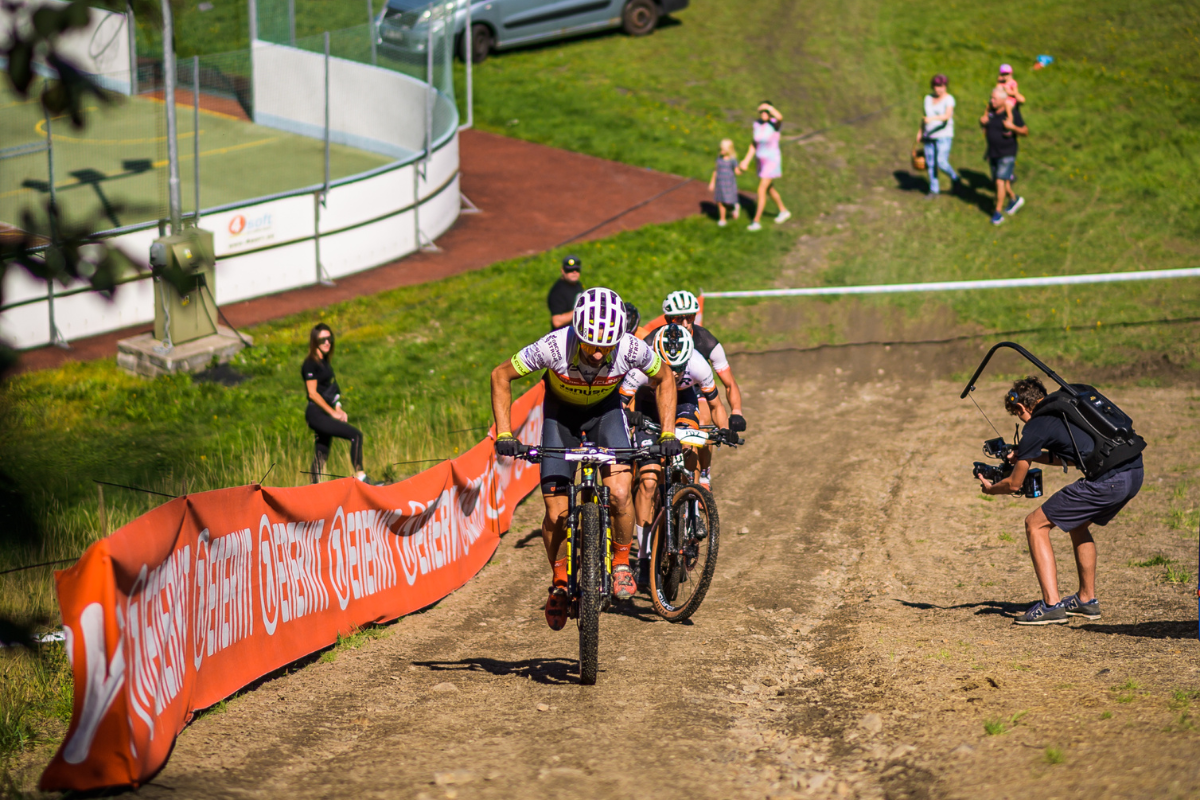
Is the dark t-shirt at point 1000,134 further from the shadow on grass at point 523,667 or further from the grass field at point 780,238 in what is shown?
the shadow on grass at point 523,667

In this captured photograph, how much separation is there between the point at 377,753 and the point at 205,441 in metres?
8.34

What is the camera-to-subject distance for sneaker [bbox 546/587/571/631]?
702 centimetres

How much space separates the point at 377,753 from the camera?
6047mm

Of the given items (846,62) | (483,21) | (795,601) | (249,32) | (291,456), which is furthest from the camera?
(846,62)

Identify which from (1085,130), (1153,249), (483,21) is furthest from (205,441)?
(1085,130)

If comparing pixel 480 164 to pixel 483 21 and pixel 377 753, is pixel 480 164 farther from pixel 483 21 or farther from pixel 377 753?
pixel 377 753

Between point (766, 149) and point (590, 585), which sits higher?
point (766, 149)

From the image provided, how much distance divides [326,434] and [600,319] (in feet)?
19.3

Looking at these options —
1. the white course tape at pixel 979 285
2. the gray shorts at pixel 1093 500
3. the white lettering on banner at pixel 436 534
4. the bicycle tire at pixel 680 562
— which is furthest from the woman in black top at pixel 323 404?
the white course tape at pixel 979 285

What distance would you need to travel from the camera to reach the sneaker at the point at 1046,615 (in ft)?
26.3

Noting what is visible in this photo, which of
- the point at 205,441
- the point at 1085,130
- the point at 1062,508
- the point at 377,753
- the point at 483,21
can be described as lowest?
the point at 205,441

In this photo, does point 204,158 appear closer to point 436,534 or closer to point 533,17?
point 533,17

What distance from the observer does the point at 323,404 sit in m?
11.8

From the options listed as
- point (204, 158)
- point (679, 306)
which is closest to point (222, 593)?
point (679, 306)
